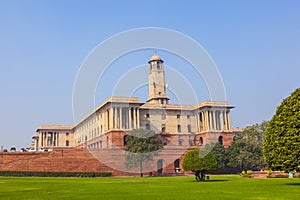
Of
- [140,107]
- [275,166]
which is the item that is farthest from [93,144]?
[275,166]

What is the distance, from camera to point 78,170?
4856 centimetres

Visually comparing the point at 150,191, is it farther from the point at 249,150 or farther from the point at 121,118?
the point at 121,118

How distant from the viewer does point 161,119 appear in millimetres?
78000

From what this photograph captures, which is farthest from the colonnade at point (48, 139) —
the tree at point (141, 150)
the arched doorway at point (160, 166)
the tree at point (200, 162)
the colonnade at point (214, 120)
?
the tree at point (200, 162)

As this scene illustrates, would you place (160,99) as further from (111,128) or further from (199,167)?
(199,167)

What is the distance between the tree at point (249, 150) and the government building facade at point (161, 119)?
14.1m

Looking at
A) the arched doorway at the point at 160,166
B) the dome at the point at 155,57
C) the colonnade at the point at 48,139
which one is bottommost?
the arched doorway at the point at 160,166

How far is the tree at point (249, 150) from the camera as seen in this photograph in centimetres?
5275

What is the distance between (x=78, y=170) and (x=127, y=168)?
6.95 metres

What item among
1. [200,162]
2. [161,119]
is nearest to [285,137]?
[200,162]

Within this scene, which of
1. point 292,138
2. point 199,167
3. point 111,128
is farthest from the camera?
point 111,128

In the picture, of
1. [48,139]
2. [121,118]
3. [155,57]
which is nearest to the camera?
[121,118]

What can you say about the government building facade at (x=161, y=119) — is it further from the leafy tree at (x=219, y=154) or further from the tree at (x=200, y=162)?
the tree at (x=200, y=162)

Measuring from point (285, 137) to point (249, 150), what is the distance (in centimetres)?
3381
